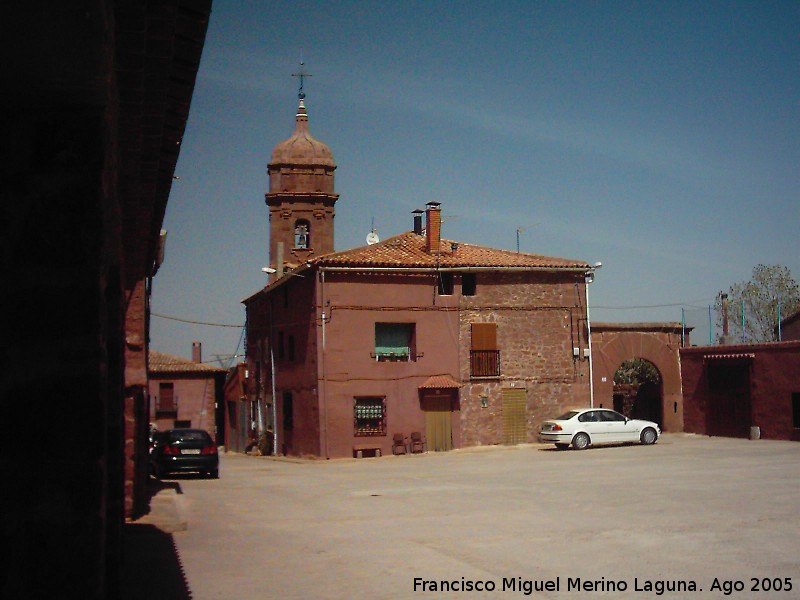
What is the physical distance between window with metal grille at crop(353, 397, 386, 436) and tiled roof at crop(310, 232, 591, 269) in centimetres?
515

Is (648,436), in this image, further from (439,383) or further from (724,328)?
(724,328)

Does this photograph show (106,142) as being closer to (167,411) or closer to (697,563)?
(697,563)

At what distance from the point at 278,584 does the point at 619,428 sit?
25185 millimetres

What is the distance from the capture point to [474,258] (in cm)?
3697

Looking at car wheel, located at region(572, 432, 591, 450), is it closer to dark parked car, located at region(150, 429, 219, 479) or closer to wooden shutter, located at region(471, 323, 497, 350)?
wooden shutter, located at region(471, 323, 497, 350)

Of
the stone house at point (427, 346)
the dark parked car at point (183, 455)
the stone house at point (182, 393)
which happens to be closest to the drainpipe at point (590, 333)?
the stone house at point (427, 346)

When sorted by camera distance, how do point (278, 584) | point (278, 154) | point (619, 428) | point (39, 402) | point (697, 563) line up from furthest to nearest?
point (278, 154)
point (619, 428)
point (697, 563)
point (278, 584)
point (39, 402)

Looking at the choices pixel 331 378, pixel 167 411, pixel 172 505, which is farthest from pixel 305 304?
pixel 167 411

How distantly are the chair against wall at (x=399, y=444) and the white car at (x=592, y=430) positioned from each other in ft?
16.9

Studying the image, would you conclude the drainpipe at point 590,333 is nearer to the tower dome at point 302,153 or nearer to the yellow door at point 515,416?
the yellow door at point 515,416

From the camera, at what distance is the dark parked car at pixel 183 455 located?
80.2ft

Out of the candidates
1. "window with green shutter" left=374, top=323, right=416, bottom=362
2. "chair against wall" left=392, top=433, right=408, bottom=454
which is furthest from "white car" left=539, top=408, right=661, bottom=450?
"window with green shutter" left=374, top=323, right=416, bottom=362

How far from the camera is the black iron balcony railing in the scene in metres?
35.6

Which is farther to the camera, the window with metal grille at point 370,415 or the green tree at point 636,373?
the green tree at point 636,373
